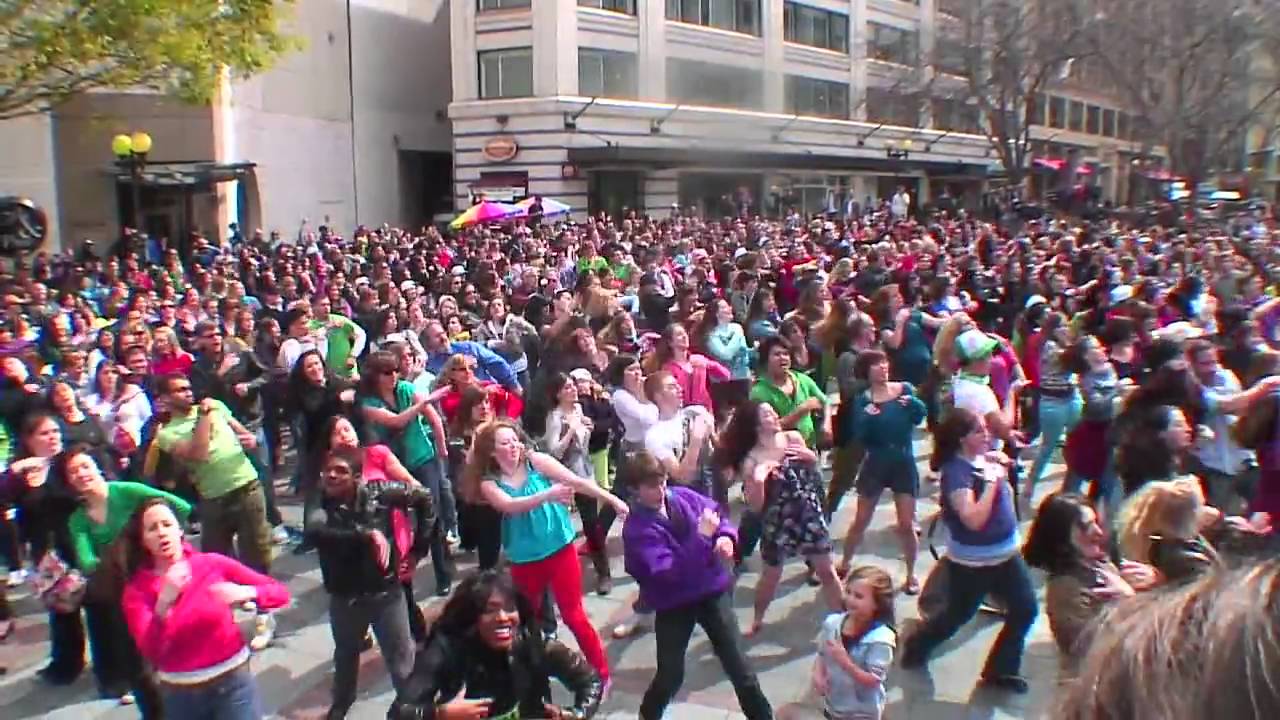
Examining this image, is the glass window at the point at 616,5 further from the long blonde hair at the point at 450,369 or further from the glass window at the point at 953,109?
the long blonde hair at the point at 450,369

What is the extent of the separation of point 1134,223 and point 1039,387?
80.4 ft

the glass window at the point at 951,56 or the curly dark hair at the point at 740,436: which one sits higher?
the glass window at the point at 951,56

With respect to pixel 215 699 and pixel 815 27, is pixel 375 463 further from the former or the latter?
pixel 815 27

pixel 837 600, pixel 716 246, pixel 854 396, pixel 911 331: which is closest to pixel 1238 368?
pixel 911 331

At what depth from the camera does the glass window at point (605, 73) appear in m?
35.0

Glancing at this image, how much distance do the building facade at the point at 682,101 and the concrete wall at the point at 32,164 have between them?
12747 millimetres

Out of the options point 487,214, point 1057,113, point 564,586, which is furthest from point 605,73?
point 1057,113

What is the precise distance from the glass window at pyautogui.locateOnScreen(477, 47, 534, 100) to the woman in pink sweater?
103 feet

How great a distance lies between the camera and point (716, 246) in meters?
20.2

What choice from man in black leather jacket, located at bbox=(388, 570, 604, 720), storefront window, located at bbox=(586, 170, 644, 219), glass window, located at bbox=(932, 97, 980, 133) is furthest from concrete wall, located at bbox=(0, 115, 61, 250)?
glass window, located at bbox=(932, 97, 980, 133)

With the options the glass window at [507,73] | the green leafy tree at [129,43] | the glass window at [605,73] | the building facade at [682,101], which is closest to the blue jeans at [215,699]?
the green leafy tree at [129,43]

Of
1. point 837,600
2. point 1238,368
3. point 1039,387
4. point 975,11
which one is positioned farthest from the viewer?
point 975,11

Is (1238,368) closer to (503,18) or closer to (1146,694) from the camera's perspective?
(1146,694)

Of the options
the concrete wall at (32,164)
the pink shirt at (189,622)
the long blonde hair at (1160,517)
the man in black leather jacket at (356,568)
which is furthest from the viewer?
the concrete wall at (32,164)
